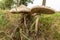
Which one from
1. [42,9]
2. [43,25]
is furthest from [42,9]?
[43,25]

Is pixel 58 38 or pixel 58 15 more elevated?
pixel 58 15

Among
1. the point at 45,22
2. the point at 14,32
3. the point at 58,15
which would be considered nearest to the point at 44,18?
the point at 45,22

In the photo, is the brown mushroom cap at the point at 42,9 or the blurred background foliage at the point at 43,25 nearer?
the brown mushroom cap at the point at 42,9

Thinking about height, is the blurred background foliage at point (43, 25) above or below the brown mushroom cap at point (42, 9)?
below

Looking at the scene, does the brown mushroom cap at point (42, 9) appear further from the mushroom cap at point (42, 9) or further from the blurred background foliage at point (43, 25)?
the blurred background foliage at point (43, 25)

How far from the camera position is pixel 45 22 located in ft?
11.9

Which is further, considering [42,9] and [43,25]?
[43,25]

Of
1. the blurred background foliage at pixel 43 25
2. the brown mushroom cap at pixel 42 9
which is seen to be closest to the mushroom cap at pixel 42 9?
the brown mushroom cap at pixel 42 9

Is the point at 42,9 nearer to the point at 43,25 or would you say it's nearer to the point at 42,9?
the point at 42,9

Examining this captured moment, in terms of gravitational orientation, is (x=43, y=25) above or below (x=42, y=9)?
below

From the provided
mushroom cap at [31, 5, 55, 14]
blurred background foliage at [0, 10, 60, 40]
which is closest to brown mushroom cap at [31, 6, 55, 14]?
mushroom cap at [31, 5, 55, 14]

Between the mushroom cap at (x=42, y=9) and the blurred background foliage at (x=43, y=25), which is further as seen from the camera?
the blurred background foliage at (x=43, y=25)

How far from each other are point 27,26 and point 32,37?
22cm

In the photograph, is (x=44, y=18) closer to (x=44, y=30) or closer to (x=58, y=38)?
(x=44, y=30)
